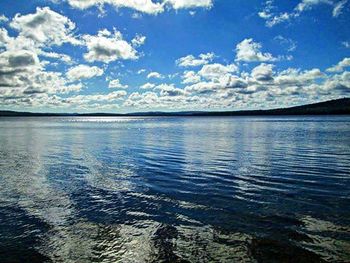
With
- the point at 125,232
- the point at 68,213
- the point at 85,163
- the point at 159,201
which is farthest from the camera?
the point at 85,163

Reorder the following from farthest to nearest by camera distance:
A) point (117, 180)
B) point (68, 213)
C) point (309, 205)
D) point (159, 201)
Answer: point (117, 180)
point (159, 201)
point (309, 205)
point (68, 213)

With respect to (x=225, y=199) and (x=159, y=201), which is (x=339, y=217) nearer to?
(x=225, y=199)

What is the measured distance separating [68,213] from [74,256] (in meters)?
5.04

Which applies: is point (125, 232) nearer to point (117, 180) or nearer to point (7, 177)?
point (117, 180)

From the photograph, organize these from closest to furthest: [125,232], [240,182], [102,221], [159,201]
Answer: [125,232] → [102,221] → [159,201] → [240,182]

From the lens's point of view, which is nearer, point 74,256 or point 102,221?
point 74,256

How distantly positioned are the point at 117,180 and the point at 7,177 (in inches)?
340

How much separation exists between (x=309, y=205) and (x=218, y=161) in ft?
55.9

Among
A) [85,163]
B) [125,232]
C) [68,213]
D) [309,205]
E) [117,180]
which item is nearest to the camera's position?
[125,232]

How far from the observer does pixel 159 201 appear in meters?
18.1

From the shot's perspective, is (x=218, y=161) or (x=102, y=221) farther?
(x=218, y=161)

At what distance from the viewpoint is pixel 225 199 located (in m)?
18.2

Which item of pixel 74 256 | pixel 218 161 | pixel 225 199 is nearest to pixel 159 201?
pixel 225 199

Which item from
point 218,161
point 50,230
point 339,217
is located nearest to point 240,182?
point 339,217
